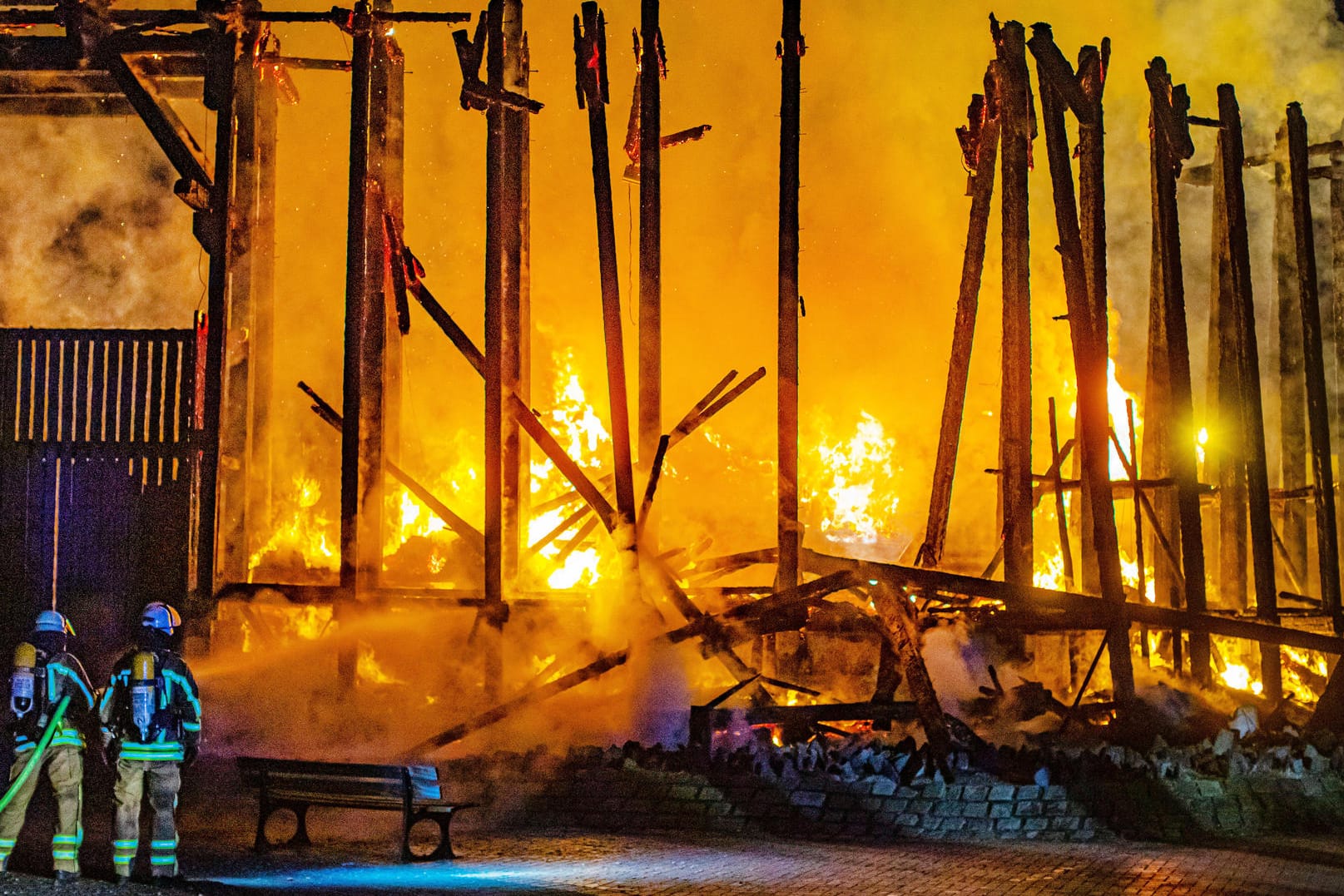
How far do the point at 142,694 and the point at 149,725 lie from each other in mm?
209

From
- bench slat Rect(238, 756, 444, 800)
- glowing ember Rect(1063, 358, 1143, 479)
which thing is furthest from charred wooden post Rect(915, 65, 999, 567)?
glowing ember Rect(1063, 358, 1143, 479)

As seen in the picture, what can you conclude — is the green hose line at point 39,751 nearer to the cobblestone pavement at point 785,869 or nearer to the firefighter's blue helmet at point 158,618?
the firefighter's blue helmet at point 158,618

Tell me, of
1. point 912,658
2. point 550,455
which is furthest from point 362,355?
point 912,658

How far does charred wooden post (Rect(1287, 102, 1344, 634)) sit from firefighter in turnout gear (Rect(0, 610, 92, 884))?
14101 millimetres

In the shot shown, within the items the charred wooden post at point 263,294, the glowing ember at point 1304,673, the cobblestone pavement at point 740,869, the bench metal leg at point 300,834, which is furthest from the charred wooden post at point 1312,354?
the bench metal leg at point 300,834

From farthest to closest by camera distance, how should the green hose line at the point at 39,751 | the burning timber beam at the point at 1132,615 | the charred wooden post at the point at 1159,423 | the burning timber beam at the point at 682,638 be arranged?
the charred wooden post at the point at 1159,423
the burning timber beam at the point at 1132,615
the burning timber beam at the point at 682,638
the green hose line at the point at 39,751

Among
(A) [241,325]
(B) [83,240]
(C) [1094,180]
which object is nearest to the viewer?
(A) [241,325]

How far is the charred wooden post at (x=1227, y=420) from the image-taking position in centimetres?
1633

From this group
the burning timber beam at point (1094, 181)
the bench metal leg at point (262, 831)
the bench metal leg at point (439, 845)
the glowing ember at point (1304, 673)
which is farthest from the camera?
the glowing ember at point (1304, 673)

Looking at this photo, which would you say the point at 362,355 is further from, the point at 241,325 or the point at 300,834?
the point at 300,834

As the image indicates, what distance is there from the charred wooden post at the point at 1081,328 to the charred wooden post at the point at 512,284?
18.1 ft

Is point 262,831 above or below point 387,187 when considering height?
below

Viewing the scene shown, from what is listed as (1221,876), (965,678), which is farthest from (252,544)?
(1221,876)

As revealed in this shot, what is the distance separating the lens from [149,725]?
8.71 m
